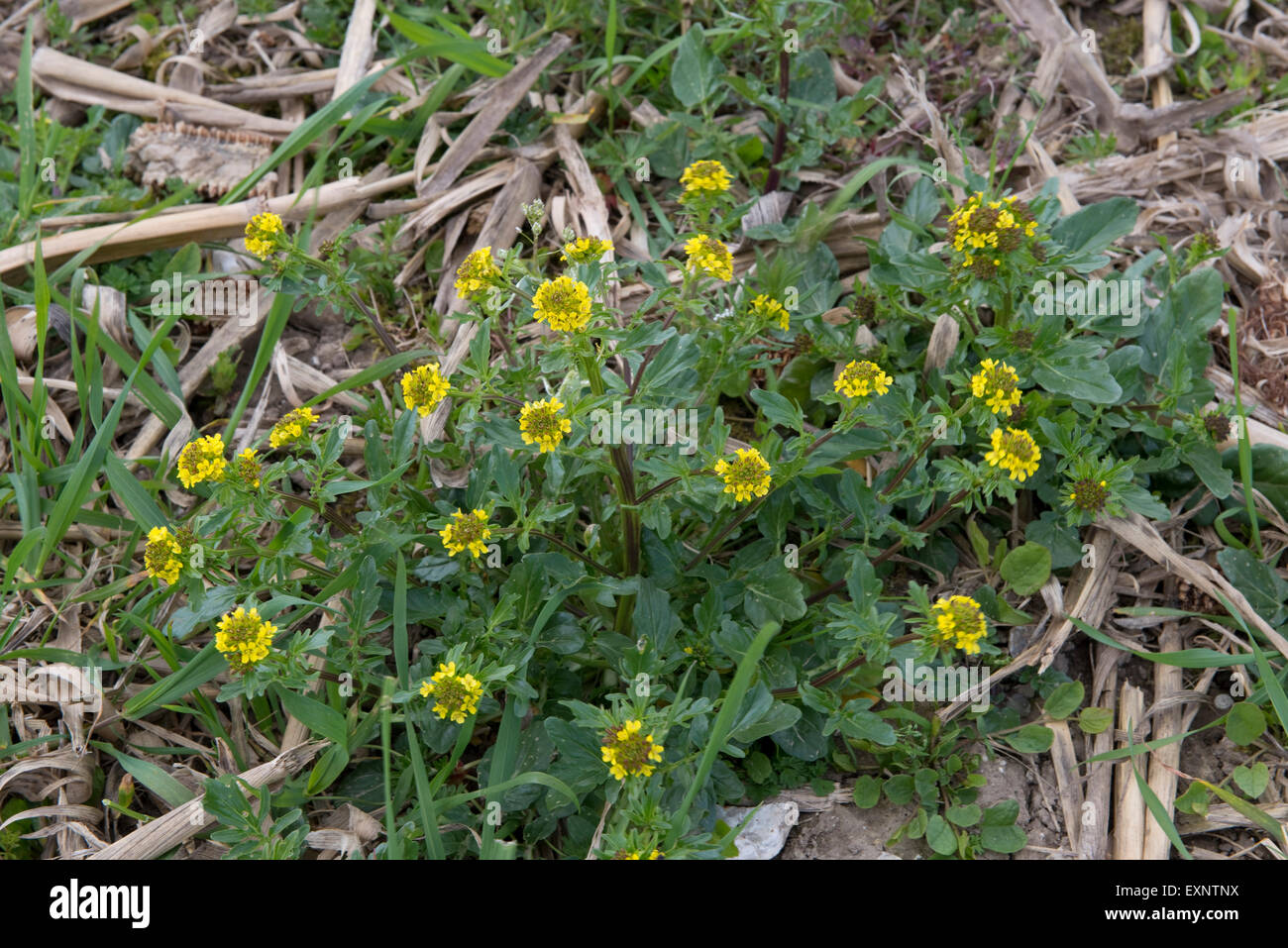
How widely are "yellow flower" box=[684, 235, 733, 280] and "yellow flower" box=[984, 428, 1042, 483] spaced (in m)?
0.79

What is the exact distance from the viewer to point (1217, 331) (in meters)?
3.55

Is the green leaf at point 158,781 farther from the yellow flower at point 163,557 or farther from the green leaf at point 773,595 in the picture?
the green leaf at point 773,595

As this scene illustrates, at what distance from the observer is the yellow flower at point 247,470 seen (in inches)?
102

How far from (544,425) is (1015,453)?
1.14m

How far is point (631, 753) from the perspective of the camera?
234 centimetres

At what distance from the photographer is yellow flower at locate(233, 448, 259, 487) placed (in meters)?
2.59

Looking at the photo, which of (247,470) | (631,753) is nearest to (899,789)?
(631,753)

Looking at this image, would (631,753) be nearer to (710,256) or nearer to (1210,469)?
(710,256)

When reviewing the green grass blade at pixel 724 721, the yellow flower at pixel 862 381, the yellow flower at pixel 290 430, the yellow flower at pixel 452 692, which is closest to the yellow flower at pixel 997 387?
the yellow flower at pixel 862 381

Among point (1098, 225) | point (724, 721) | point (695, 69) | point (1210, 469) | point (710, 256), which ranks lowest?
point (724, 721)

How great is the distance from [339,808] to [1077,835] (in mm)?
2042

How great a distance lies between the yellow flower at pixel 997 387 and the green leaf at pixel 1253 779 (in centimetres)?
120

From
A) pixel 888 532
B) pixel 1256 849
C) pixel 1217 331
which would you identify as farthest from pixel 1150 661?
pixel 1217 331

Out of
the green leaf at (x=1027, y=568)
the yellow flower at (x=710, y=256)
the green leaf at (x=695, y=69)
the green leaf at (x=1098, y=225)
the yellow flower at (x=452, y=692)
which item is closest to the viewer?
the yellow flower at (x=452, y=692)
